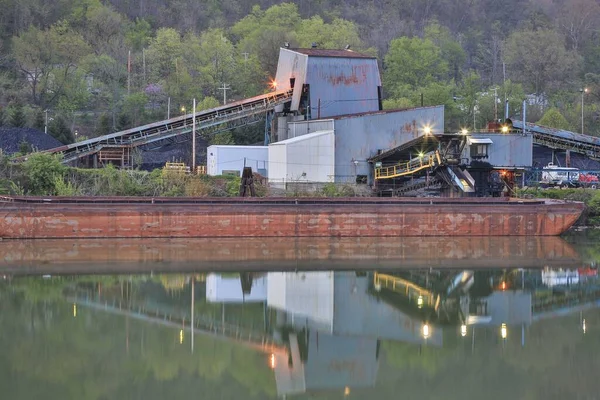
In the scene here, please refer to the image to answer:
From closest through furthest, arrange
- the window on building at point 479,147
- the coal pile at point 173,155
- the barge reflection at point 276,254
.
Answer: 1. the barge reflection at point 276,254
2. the window on building at point 479,147
3. the coal pile at point 173,155

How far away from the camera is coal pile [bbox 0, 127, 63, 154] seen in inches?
2069

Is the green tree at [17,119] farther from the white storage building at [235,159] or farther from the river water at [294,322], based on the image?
the river water at [294,322]

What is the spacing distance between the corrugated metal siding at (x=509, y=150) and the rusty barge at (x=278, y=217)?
5.77 meters


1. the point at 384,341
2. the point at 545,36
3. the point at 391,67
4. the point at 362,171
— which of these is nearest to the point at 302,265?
the point at 384,341

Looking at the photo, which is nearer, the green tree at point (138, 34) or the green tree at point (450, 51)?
the green tree at point (138, 34)

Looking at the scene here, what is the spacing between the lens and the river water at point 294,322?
18.4 metres

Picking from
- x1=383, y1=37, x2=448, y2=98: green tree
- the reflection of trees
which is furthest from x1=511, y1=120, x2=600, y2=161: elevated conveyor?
the reflection of trees

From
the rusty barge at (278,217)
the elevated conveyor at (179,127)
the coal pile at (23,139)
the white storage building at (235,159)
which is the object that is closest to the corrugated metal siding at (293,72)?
the elevated conveyor at (179,127)

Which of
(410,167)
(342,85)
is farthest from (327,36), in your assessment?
(410,167)

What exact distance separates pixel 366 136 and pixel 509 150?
6604 mm

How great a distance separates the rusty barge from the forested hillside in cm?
2146

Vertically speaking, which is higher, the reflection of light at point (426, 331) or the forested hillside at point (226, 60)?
the forested hillside at point (226, 60)

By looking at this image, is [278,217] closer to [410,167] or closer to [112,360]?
[410,167]

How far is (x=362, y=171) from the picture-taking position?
4722 centimetres
